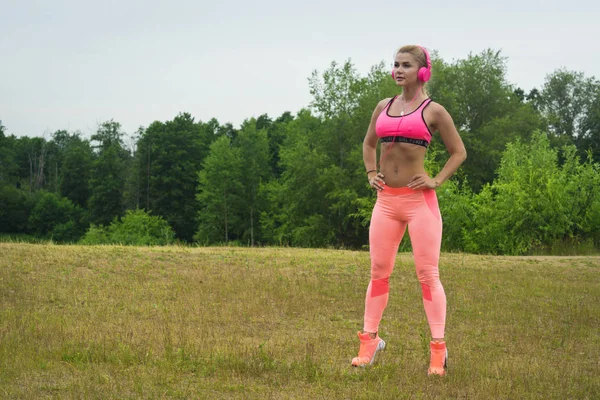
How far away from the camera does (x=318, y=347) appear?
27.2 feet

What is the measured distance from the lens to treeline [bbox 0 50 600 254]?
96.4 feet

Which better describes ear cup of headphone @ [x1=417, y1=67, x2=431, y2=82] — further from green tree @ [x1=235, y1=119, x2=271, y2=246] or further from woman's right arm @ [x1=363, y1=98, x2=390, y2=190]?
green tree @ [x1=235, y1=119, x2=271, y2=246]

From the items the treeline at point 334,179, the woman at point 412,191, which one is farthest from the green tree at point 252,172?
the woman at point 412,191

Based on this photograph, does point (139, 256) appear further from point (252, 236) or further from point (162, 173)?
point (162, 173)

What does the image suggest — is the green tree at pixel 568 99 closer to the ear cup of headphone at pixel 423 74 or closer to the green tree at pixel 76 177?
the green tree at pixel 76 177

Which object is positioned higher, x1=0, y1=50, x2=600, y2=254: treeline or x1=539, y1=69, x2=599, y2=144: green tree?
x1=539, y1=69, x2=599, y2=144: green tree

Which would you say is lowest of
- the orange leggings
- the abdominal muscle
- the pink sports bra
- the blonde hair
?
the orange leggings

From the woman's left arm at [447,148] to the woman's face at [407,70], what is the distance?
0.36m

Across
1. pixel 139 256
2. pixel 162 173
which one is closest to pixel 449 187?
pixel 139 256

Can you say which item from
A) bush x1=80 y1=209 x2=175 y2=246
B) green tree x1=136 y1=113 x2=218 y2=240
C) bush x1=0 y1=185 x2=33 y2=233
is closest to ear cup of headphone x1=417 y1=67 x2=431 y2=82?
bush x1=80 y1=209 x2=175 y2=246

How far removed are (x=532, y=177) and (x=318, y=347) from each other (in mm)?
23246

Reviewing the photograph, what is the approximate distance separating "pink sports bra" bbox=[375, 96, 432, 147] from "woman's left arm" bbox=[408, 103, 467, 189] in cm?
13

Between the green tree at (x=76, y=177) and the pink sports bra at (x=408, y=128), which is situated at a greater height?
the green tree at (x=76, y=177)

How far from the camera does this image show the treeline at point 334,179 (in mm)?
29391
